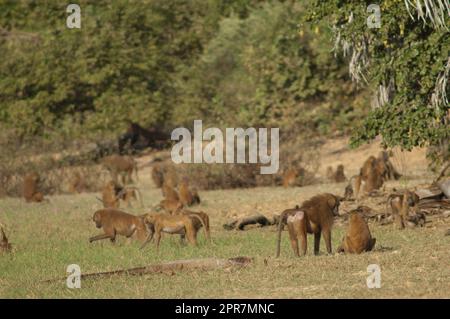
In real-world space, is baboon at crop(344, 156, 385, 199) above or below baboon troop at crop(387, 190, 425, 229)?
above

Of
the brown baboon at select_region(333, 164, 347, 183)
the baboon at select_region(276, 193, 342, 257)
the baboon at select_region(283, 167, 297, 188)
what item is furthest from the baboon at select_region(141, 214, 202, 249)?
the brown baboon at select_region(333, 164, 347, 183)

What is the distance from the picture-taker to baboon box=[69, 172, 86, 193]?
1110 inches

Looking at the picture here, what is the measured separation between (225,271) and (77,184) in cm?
1604

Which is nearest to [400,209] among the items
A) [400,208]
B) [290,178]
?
[400,208]

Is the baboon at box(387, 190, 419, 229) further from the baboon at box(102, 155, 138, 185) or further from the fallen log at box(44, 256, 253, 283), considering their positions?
the baboon at box(102, 155, 138, 185)

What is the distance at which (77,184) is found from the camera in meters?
28.4

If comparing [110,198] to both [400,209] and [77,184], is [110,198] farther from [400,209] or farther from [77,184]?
[400,209]

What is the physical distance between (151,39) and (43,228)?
71.1 ft

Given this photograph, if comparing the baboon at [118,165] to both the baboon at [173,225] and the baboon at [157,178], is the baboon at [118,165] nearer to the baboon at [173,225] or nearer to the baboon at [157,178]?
the baboon at [157,178]

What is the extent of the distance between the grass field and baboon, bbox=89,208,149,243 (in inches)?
8.6

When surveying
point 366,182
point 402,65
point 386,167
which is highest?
point 402,65

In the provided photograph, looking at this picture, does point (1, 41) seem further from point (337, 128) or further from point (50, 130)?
point (337, 128)

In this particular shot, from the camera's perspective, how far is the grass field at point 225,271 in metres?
11.2
